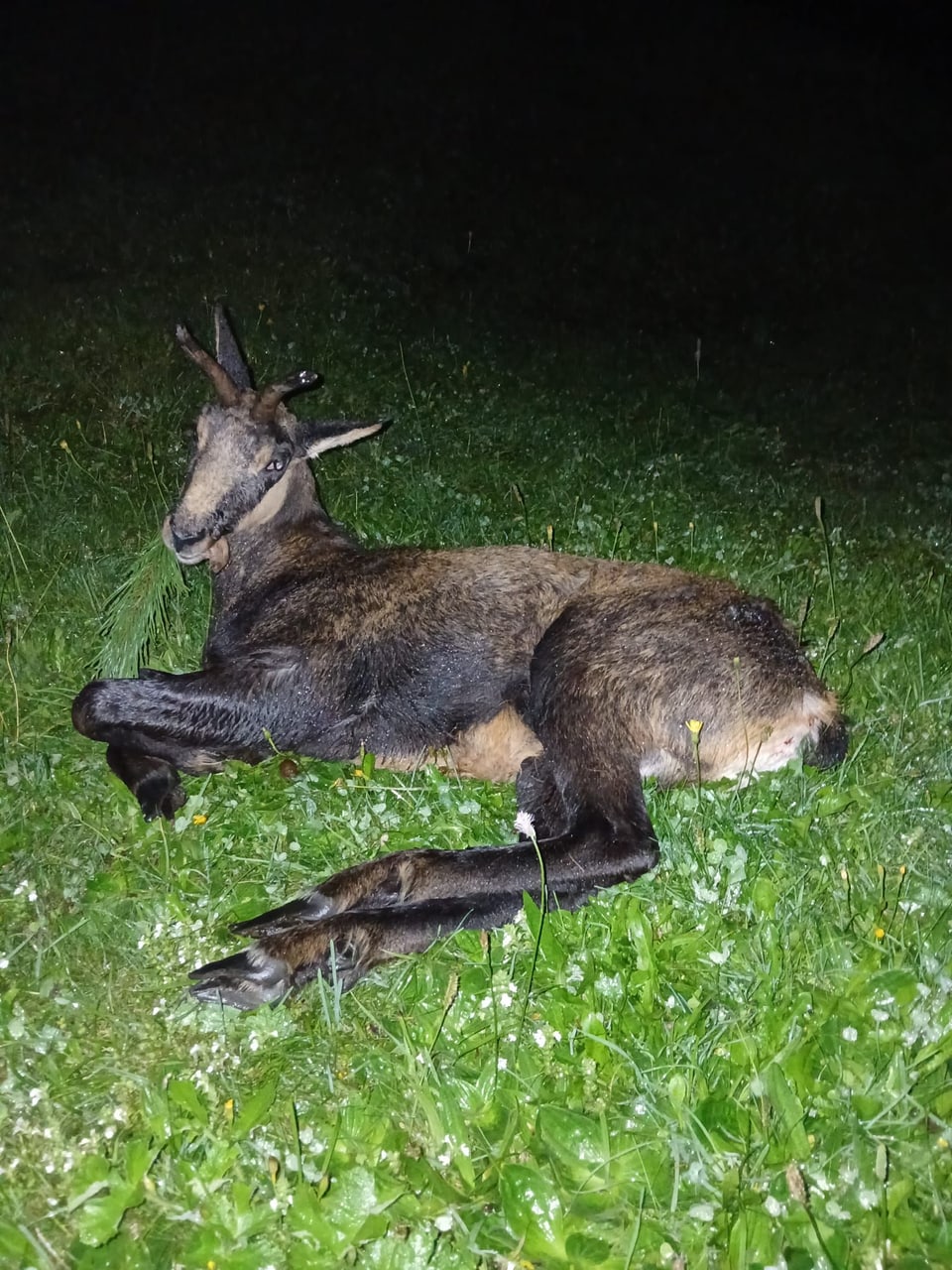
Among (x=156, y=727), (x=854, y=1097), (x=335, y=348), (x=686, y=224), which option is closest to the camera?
(x=854, y=1097)

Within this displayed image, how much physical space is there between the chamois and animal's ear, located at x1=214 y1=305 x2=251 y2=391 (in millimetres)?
305

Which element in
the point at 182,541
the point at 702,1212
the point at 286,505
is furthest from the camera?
the point at 286,505

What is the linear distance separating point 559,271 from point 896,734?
1142 centimetres

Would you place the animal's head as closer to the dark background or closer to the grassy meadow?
the grassy meadow

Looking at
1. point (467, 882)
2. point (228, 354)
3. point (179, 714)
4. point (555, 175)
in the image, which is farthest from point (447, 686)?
point (555, 175)

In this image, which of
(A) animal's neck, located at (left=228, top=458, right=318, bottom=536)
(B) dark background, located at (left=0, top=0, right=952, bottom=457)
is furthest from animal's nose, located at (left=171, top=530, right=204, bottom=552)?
(B) dark background, located at (left=0, top=0, right=952, bottom=457)

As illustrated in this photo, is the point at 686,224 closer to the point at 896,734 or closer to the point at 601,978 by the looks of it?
the point at 896,734

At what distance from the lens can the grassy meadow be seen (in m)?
2.92

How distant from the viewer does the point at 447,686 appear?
4.73m

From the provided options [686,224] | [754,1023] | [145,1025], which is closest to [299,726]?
[145,1025]

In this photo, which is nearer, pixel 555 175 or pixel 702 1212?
pixel 702 1212

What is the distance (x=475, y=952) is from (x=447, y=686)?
4.25 ft

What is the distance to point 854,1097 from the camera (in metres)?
3.16

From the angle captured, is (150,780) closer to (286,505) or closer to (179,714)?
(179,714)
